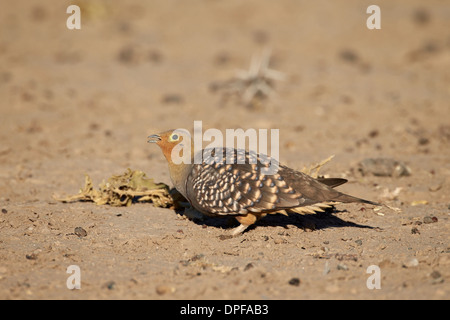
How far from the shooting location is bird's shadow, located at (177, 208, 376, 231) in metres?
6.39

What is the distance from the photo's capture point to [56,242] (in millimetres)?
5863

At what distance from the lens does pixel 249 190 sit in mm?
5812

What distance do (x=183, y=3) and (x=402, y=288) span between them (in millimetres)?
14442

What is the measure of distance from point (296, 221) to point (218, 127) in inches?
160

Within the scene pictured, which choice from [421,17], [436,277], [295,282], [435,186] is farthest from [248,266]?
[421,17]

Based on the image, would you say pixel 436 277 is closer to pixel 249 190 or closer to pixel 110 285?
pixel 249 190

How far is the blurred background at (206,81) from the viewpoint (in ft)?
29.7

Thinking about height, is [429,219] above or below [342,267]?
above

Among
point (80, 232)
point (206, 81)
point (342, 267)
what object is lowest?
point (342, 267)

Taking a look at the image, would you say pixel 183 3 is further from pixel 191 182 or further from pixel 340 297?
pixel 340 297

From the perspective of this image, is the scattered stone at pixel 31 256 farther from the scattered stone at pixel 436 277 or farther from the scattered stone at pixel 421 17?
the scattered stone at pixel 421 17

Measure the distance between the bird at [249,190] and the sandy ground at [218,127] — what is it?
0.36 meters

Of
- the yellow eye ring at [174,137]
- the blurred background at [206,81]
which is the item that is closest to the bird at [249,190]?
the yellow eye ring at [174,137]
